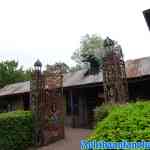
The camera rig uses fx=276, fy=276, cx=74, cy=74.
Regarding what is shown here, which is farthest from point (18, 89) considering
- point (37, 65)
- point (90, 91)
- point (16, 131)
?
point (16, 131)

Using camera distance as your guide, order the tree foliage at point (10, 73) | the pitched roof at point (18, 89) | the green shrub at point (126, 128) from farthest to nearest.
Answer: the tree foliage at point (10, 73) < the pitched roof at point (18, 89) < the green shrub at point (126, 128)

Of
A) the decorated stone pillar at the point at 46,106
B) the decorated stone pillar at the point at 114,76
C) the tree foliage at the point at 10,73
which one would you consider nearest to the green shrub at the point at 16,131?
the decorated stone pillar at the point at 46,106

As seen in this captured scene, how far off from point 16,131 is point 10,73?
2334 cm

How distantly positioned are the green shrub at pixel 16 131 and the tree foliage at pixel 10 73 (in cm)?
2124

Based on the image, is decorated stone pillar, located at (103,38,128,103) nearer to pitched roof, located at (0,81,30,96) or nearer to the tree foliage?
pitched roof, located at (0,81,30,96)

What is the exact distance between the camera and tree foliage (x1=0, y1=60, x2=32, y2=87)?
107 ft

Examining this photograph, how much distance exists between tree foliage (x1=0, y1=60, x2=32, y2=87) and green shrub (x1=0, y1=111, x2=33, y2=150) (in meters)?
21.2

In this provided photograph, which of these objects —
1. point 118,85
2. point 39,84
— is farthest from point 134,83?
point 39,84

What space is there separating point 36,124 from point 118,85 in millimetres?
4014

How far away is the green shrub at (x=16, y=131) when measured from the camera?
1074 cm

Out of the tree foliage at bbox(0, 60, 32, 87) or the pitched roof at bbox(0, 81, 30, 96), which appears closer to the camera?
the pitched roof at bbox(0, 81, 30, 96)

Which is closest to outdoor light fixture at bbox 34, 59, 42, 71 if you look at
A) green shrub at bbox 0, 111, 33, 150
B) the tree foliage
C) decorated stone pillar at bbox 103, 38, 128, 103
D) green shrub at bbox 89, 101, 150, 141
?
green shrub at bbox 0, 111, 33, 150

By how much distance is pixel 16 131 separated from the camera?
36.7 ft

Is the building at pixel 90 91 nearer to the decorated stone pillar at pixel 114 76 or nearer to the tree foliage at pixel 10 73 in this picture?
the decorated stone pillar at pixel 114 76
